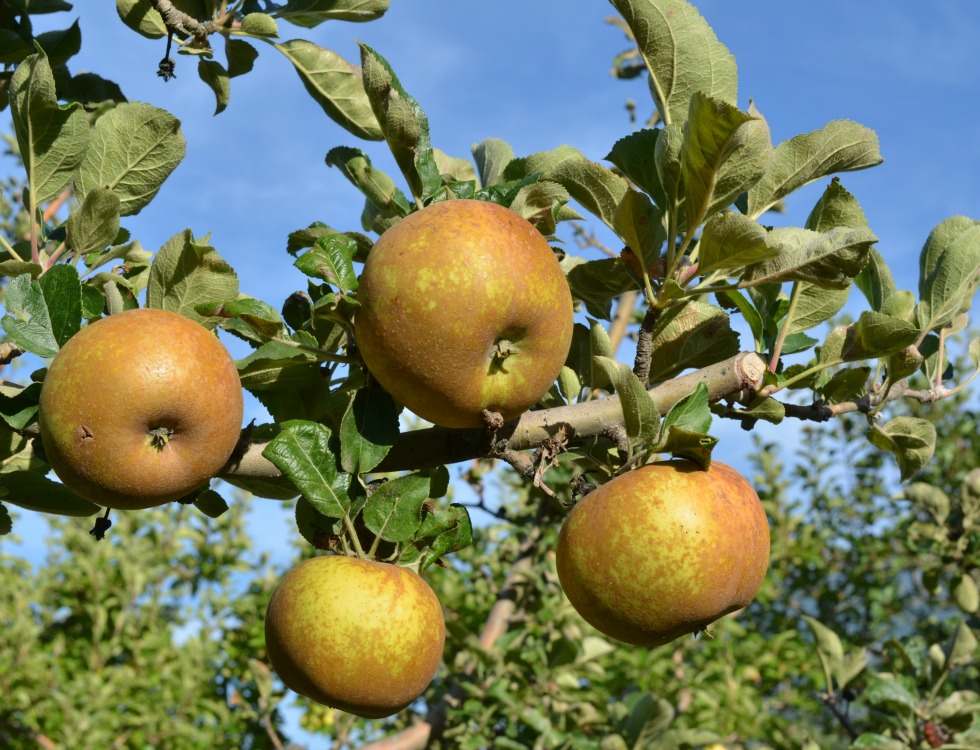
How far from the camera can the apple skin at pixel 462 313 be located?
47.9 inches

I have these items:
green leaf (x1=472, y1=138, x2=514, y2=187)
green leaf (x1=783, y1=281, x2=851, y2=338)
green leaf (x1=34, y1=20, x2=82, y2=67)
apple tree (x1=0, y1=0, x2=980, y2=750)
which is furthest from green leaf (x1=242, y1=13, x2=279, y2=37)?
green leaf (x1=783, y1=281, x2=851, y2=338)

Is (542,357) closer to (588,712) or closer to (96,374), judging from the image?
(96,374)

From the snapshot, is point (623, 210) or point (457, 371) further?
point (623, 210)

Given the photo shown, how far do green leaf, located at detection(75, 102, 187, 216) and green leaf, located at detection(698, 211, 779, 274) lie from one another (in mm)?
1021

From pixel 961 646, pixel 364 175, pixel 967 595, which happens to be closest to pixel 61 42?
pixel 364 175

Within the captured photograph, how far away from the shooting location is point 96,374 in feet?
4.14

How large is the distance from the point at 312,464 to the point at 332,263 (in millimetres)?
310

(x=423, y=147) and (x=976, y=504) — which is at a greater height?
(x=423, y=147)

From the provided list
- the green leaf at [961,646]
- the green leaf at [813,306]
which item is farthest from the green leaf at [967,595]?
the green leaf at [813,306]

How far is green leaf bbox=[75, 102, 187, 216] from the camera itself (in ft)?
5.50

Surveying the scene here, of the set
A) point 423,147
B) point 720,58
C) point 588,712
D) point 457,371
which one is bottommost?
point 588,712

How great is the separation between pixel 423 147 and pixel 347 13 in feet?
3.24

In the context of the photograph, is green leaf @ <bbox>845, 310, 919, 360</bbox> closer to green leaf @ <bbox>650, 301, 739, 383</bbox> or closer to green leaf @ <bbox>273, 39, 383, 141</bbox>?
green leaf @ <bbox>650, 301, 739, 383</bbox>

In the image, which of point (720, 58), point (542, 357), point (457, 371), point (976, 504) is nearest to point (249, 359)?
point (457, 371)
